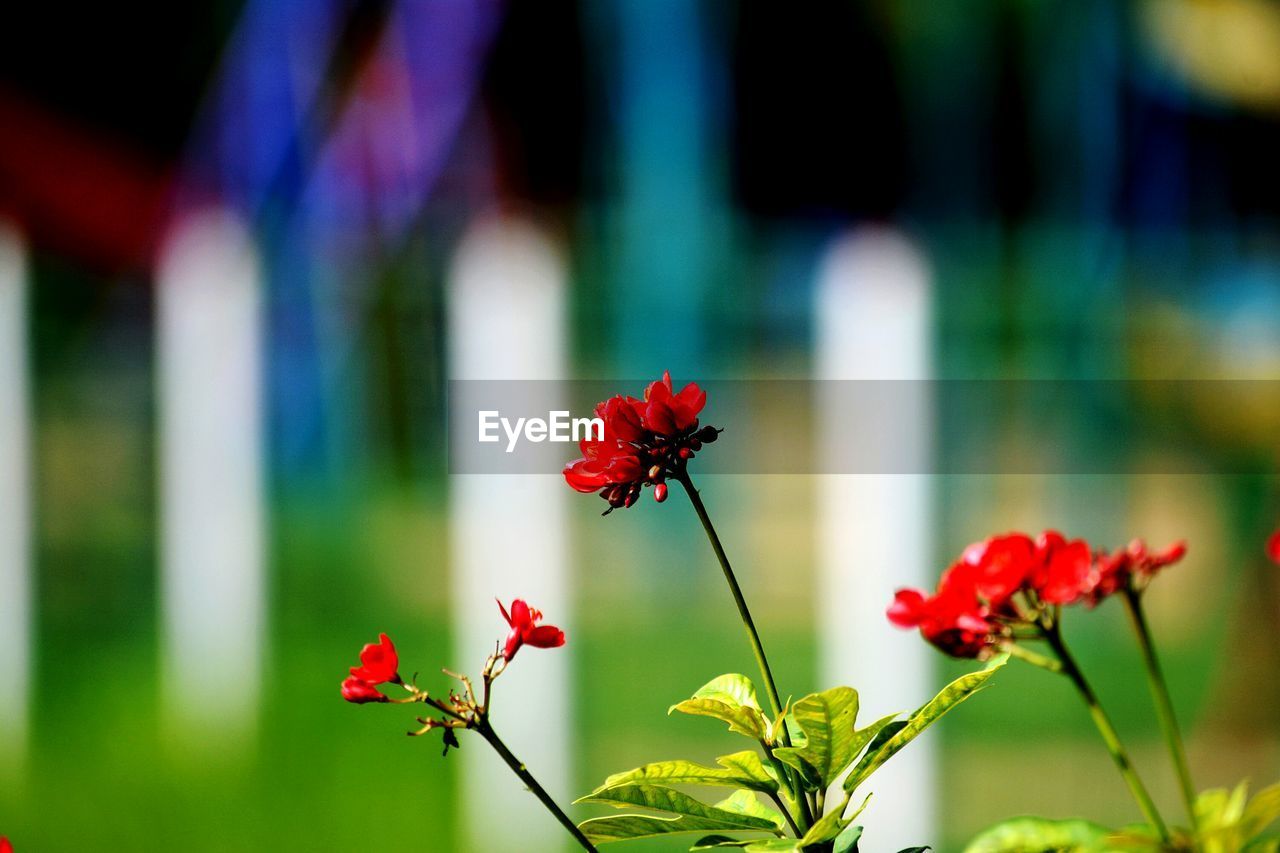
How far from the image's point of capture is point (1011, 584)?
0.35m

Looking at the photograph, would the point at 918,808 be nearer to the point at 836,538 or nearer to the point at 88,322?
the point at 836,538

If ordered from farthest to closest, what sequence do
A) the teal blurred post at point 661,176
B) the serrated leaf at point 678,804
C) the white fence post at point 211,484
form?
1. the teal blurred post at point 661,176
2. the white fence post at point 211,484
3. the serrated leaf at point 678,804

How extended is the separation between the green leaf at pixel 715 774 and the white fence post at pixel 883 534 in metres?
2.35

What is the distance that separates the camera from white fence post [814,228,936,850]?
278 cm

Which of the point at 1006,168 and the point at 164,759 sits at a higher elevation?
the point at 1006,168

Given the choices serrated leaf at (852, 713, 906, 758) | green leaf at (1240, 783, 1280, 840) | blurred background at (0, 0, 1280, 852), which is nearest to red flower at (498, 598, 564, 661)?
serrated leaf at (852, 713, 906, 758)

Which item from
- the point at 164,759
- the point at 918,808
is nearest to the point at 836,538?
the point at 918,808

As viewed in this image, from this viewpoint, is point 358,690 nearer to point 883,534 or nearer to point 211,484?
point 883,534

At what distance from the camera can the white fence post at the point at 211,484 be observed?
3.13m

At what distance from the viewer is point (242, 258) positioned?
10.8ft

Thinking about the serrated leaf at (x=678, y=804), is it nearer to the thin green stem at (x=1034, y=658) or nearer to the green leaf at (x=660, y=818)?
the green leaf at (x=660, y=818)

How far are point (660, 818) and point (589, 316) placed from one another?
334 cm

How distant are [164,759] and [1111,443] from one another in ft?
9.13

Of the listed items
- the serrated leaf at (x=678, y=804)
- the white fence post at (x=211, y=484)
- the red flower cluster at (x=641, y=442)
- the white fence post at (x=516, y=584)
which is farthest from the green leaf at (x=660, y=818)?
the white fence post at (x=211, y=484)
